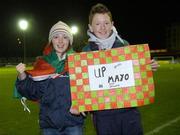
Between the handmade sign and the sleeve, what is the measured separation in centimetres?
43

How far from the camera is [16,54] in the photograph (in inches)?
2896

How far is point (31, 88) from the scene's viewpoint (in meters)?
4.93

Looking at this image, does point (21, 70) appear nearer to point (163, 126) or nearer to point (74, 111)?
point (74, 111)

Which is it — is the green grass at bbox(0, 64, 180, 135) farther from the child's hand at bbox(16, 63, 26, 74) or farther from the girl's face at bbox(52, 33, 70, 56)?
the child's hand at bbox(16, 63, 26, 74)

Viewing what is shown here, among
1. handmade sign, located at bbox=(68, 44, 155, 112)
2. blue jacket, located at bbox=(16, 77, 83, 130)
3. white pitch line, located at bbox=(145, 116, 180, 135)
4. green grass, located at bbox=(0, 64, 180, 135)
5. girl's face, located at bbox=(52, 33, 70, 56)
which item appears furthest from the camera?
green grass, located at bbox=(0, 64, 180, 135)

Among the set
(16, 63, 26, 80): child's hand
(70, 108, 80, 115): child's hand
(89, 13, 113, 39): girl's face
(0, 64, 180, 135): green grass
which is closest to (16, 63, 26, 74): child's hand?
(16, 63, 26, 80): child's hand

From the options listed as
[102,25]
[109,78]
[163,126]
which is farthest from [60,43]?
[163,126]

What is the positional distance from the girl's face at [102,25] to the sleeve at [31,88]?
2.47ft

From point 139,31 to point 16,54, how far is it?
32.9 m

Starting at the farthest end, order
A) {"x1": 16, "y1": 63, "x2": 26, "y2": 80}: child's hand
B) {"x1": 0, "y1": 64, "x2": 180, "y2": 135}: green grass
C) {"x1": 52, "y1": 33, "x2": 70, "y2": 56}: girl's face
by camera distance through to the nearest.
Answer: {"x1": 0, "y1": 64, "x2": 180, "y2": 135}: green grass, {"x1": 52, "y1": 33, "x2": 70, "y2": 56}: girl's face, {"x1": 16, "y1": 63, "x2": 26, "y2": 80}: child's hand

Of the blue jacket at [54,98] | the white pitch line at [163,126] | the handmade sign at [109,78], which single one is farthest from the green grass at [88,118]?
the handmade sign at [109,78]

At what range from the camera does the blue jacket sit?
4887 millimetres

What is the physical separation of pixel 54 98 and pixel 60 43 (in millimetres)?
594

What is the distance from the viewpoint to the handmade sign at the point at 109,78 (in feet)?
15.2
